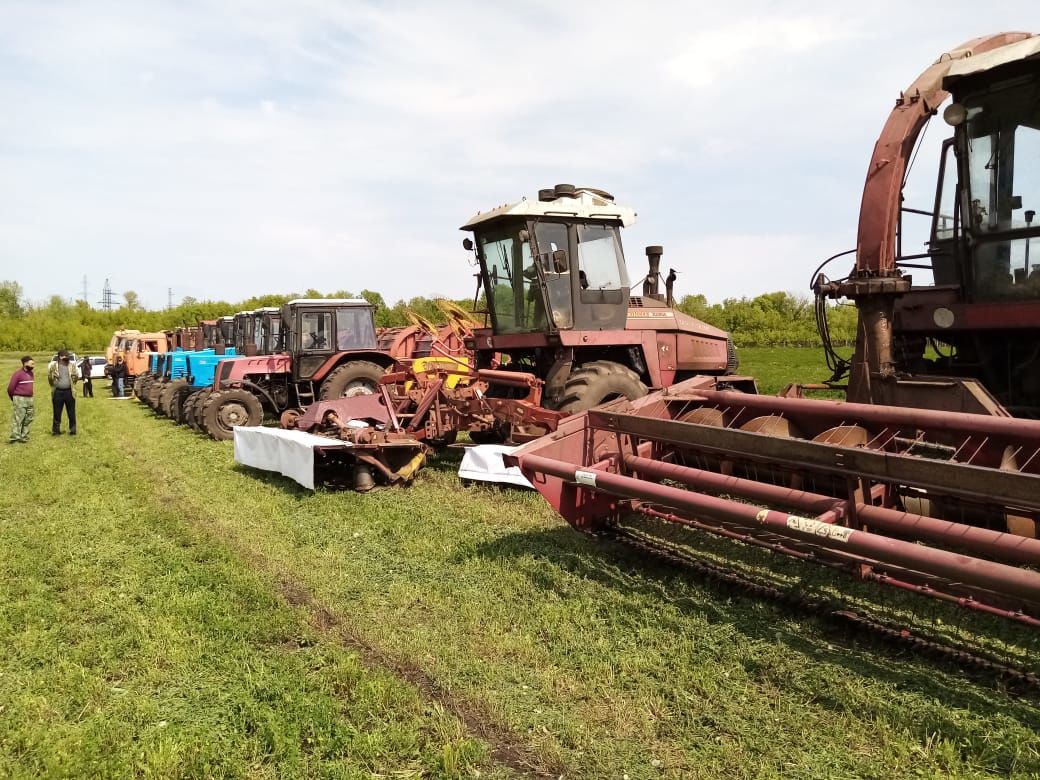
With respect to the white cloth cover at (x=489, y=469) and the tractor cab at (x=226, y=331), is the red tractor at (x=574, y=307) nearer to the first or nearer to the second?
the white cloth cover at (x=489, y=469)

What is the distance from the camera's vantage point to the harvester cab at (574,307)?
24.6ft

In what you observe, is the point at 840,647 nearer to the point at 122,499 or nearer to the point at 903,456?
the point at 903,456

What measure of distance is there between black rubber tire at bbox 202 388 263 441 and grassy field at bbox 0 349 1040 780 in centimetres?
598

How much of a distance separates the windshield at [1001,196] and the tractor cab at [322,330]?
372 inches

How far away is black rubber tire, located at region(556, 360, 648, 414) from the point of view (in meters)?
6.86

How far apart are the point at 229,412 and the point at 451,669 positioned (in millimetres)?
9309

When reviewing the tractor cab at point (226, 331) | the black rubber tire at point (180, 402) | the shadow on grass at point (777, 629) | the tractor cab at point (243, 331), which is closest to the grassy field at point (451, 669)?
the shadow on grass at point (777, 629)

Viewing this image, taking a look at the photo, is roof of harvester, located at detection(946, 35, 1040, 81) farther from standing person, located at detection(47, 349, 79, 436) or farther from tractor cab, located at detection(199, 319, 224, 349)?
tractor cab, located at detection(199, 319, 224, 349)

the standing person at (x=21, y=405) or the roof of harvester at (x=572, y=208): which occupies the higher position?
the roof of harvester at (x=572, y=208)

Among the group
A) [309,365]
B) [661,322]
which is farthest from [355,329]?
[661,322]

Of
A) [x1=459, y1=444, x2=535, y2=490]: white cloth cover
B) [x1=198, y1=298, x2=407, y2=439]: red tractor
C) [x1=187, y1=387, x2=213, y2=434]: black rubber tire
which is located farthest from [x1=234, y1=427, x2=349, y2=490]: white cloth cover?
[x1=187, y1=387, x2=213, y2=434]: black rubber tire

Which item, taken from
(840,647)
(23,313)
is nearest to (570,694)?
(840,647)

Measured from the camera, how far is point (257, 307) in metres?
45.2

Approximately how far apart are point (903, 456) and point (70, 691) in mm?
3557
